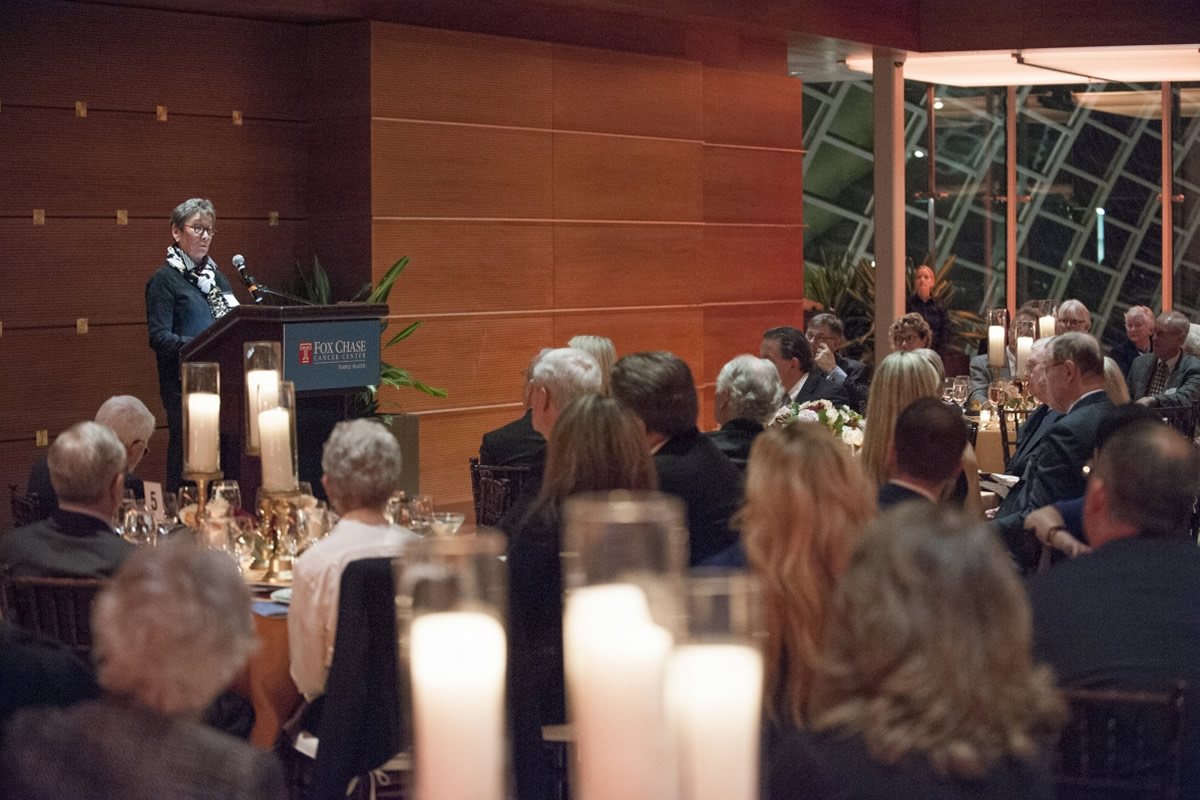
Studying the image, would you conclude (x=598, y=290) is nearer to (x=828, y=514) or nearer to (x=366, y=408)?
(x=366, y=408)

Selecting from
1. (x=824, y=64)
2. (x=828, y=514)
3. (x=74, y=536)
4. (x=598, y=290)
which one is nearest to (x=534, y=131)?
(x=598, y=290)

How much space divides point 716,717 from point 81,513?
2704mm

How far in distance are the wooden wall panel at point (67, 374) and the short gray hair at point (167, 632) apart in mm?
6479

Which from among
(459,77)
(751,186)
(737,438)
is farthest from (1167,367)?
(737,438)

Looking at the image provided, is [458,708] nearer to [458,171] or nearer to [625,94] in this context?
[458,171]

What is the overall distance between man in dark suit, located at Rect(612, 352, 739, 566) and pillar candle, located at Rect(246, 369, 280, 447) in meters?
0.95

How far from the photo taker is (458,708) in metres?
1.44

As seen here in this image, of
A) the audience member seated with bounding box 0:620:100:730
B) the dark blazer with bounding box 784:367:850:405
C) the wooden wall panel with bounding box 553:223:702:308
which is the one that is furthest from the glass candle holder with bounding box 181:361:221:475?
the wooden wall panel with bounding box 553:223:702:308

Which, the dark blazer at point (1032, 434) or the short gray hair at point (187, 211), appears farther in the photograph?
the short gray hair at point (187, 211)

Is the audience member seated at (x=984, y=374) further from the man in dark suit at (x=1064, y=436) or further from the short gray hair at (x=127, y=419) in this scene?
the short gray hair at (x=127, y=419)

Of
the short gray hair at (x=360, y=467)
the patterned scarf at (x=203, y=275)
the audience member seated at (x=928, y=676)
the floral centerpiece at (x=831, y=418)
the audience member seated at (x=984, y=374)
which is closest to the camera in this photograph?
the audience member seated at (x=928, y=676)

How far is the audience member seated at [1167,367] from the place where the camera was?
8836 mm

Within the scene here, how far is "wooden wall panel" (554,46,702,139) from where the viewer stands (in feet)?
33.7

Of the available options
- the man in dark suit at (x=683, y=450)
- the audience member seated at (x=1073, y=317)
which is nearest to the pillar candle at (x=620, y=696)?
the man in dark suit at (x=683, y=450)
